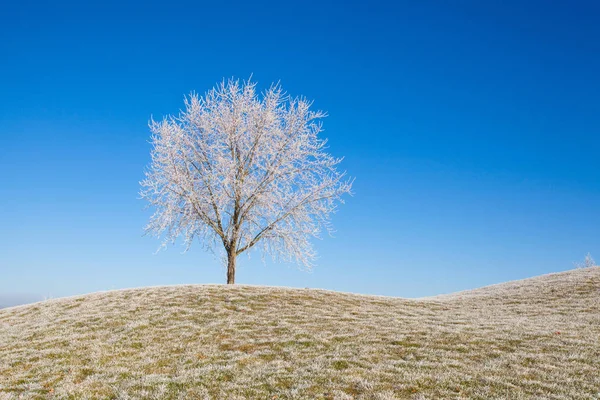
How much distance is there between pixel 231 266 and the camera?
34.6 metres

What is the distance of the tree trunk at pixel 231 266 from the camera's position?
112 ft

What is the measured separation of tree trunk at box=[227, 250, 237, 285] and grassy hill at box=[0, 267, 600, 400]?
5.19 meters

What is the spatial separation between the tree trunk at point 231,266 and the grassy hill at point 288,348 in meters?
5.19

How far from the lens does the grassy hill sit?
12.7 metres

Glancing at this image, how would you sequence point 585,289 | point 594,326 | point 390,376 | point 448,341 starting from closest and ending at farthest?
point 390,376, point 448,341, point 594,326, point 585,289

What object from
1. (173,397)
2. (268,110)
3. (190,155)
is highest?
(268,110)

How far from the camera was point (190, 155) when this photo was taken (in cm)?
3575

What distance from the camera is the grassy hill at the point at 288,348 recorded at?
12.7m

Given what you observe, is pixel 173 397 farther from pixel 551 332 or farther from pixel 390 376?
pixel 551 332

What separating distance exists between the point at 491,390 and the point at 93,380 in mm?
11511

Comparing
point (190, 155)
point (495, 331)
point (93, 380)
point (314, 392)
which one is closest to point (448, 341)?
point (495, 331)

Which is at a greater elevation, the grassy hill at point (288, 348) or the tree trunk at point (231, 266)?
the tree trunk at point (231, 266)

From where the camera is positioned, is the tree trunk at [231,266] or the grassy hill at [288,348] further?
the tree trunk at [231,266]

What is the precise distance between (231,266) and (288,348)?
18.5 m
